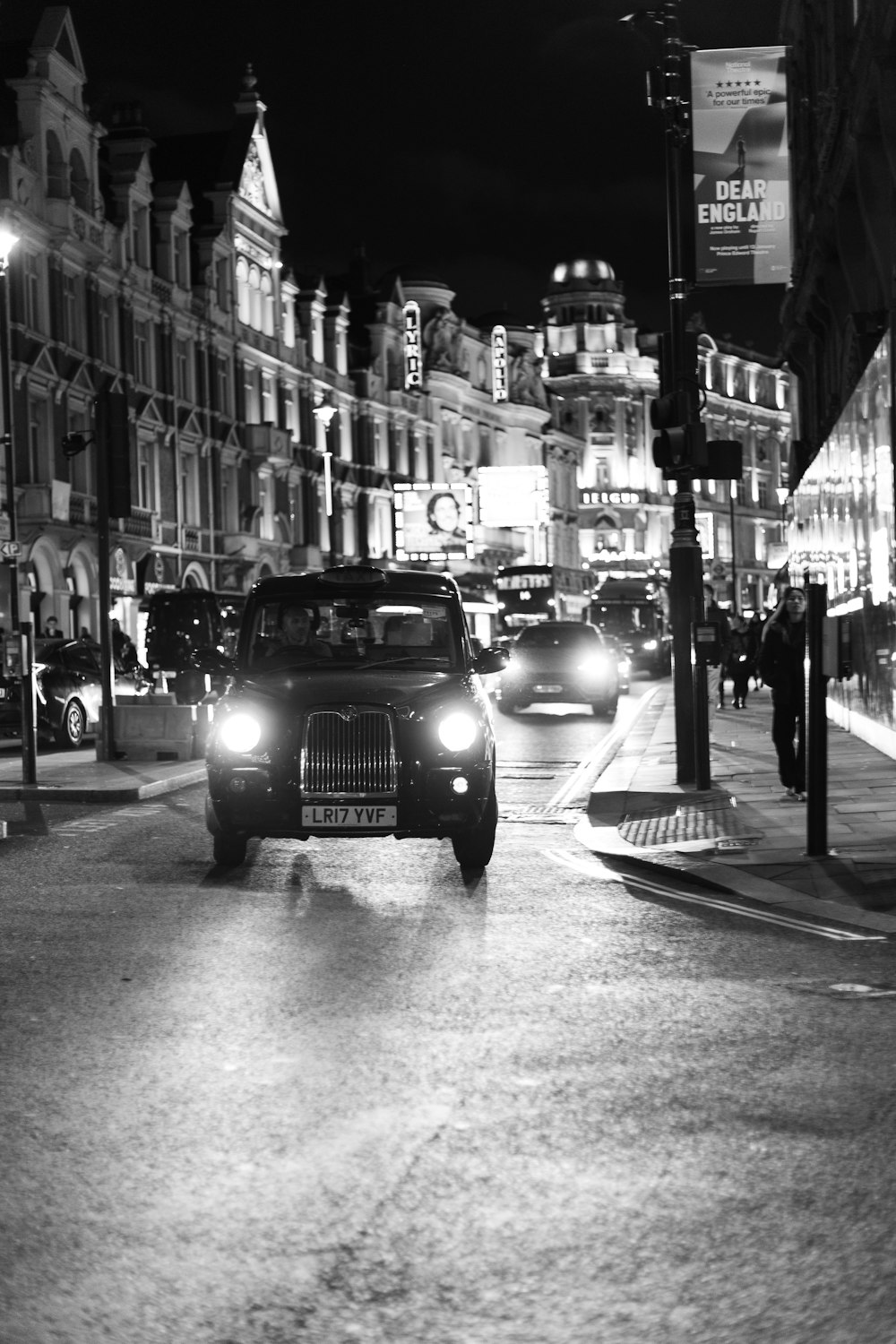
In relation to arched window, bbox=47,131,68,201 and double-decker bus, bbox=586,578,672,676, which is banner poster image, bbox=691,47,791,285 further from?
double-decker bus, bbox=586,578,672,676

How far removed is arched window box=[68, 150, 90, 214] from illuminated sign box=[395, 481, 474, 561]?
84.3 ft

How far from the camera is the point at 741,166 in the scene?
633 inches

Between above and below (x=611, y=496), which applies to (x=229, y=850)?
below

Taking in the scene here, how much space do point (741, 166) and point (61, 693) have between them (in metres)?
12.4

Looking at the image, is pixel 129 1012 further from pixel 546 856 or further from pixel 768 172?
pixel 768 172

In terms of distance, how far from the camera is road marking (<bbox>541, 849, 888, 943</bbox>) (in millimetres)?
8664

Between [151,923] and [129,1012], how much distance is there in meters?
2.21

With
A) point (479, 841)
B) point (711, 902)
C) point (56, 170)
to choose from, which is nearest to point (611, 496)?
point (56, 170)

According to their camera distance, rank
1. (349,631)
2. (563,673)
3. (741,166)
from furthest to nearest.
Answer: (563,673) → (741,166) → (349,631)

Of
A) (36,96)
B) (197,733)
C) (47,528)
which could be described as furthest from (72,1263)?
(36,96)

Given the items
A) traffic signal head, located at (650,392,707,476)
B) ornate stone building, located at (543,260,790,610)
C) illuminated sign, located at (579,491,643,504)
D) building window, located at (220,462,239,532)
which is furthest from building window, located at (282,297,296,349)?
illuminated sign, located at (579,491,643,504)

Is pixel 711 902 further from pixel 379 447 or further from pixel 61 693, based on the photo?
pixel 379 447

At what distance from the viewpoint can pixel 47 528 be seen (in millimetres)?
42281

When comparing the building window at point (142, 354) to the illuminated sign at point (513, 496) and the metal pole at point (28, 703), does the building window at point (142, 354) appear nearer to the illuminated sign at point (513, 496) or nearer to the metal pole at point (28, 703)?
the illuminated sign at point (513, 496)
